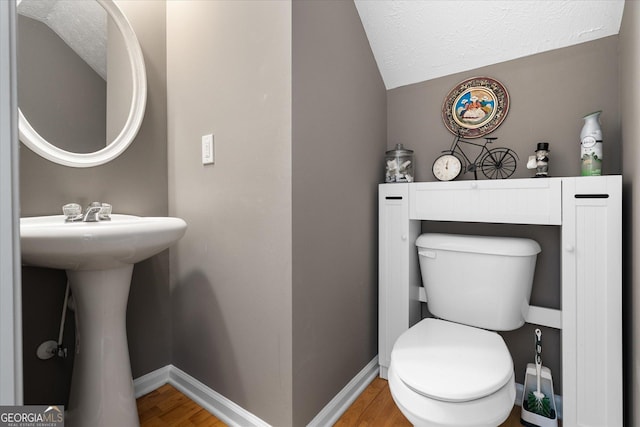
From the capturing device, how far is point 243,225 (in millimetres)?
1188

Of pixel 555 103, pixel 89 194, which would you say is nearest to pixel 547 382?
pixel 555 103

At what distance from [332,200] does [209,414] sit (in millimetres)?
1030

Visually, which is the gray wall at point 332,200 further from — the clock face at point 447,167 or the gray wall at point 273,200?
the clock face at point 447,167

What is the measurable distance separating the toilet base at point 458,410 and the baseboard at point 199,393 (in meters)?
0.56

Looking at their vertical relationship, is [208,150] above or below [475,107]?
below

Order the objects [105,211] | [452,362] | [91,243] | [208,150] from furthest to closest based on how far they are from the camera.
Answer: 1. [208,150]
2. [105,211]
3. [452,362]
4. [91,243]

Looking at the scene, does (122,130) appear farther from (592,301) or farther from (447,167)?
(592,301)

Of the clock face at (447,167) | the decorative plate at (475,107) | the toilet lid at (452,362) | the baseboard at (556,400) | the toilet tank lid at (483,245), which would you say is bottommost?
the baseboard at (556,400)

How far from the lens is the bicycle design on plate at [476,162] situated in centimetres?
140

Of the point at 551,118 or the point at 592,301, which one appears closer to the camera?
the point at 592,301

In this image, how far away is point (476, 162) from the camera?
4.76 feet

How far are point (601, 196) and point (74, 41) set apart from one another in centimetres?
203

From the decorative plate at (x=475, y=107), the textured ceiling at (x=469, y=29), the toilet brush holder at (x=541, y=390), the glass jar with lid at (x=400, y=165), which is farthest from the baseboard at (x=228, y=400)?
the textured ceiling at (x=469, y=29)

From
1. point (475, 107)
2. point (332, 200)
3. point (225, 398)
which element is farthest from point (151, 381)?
Answer: point (475, 107)
